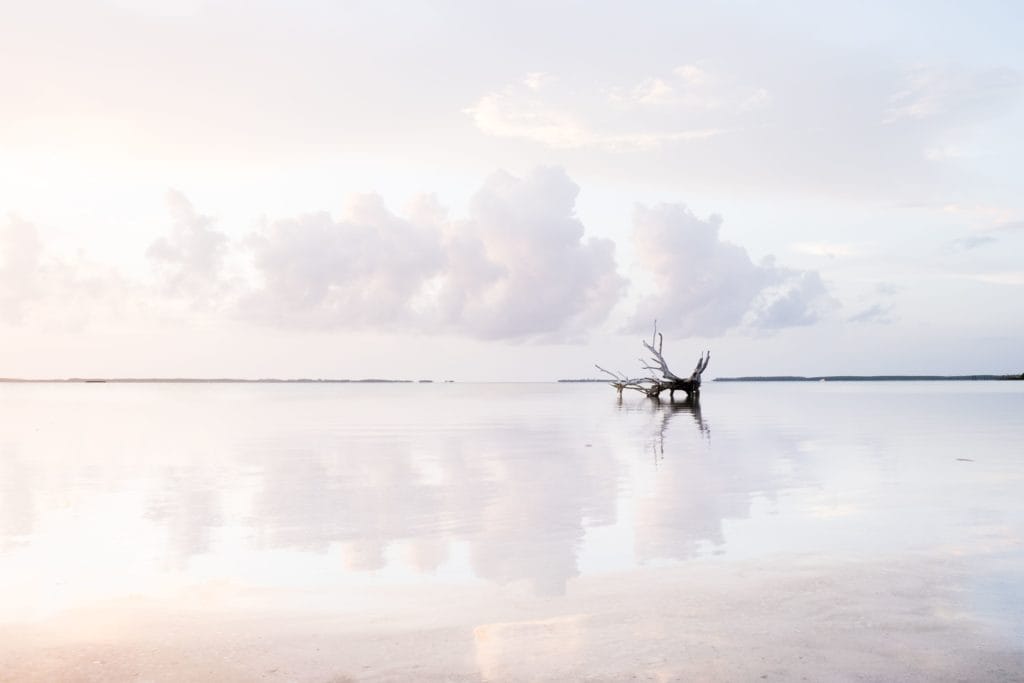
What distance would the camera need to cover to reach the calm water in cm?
647

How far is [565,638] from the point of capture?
682 cm

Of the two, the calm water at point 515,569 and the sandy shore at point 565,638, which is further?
the calm water at point 515,569

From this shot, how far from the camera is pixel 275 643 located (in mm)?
6840

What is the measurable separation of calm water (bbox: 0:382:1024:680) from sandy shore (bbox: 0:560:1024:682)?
3cm

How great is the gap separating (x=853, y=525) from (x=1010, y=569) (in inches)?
115

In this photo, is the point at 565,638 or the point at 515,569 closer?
the point at 565,638

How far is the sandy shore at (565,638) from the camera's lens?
20.0 ft

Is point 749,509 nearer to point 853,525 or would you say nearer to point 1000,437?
point 853,525

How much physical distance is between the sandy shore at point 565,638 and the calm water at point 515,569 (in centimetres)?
3

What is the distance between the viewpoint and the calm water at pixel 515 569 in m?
6.47

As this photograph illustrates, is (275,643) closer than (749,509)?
Yes

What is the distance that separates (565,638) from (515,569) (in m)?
2.69

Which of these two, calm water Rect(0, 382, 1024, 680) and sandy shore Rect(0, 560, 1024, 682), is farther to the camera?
calm water Rect(0, 382, 1024, 680)

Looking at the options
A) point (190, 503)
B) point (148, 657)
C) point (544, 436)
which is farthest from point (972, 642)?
point (544, 436)
